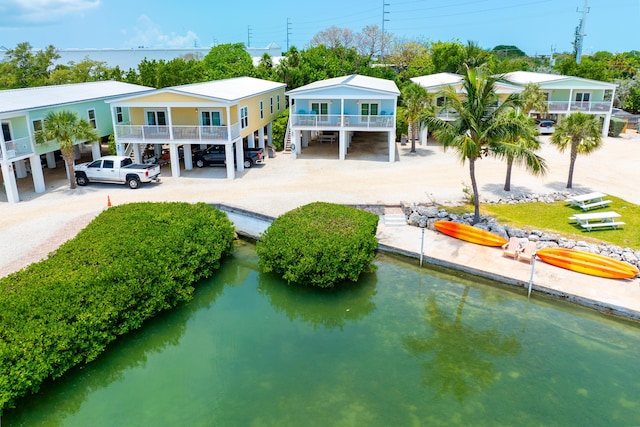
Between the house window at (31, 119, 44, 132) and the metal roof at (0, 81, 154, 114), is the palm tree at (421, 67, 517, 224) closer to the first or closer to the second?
the metal roof at (0, 81, 154, 114)

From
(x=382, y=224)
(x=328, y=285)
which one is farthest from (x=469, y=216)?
(x=328, y=285)

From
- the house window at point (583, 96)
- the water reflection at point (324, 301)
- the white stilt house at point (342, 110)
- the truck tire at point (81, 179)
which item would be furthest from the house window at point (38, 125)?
the house window at point (583, 96)

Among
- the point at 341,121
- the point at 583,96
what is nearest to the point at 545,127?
the point at 583,96

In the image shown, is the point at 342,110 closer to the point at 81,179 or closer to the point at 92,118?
the point at 81,179

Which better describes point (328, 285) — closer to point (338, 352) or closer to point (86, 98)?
point (338, 352)

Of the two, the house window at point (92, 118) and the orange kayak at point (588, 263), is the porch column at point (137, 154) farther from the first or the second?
the orange kayak at point (588, 263)

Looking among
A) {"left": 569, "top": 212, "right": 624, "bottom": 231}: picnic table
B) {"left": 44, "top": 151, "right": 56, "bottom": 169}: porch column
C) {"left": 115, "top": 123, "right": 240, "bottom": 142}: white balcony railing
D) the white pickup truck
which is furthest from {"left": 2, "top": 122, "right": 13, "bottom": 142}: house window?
{"left": 569, "top": 212, "right": 624, "bottom": 231}: picnic table
